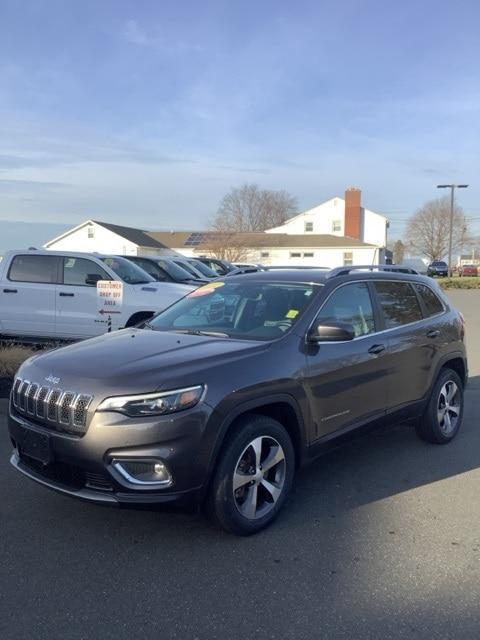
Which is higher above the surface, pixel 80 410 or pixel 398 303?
pixel 398 303

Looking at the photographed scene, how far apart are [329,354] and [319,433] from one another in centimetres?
58

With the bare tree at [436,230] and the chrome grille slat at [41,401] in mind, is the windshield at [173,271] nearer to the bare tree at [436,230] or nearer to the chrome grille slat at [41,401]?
the chrome grille slat at [41,401]

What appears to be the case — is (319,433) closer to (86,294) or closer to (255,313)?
(255,313)

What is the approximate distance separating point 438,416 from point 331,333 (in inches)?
86.9

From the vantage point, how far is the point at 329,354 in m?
4.40

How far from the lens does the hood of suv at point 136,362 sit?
138 inches

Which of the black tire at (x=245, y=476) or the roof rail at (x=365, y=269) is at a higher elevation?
the roof rail at (x=365, y=269)

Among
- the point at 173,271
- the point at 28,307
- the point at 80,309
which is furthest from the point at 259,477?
the point at 173,271

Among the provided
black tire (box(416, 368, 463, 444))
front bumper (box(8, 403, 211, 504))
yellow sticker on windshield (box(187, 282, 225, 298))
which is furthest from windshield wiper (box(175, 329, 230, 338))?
black tire (box(416, 368, 463, 444))

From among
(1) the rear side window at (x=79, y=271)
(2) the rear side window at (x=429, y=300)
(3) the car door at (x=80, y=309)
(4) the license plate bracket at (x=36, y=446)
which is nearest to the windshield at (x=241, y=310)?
(4) the license plate bracket at (x=36, y=446)

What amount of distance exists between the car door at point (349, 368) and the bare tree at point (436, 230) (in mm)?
77895

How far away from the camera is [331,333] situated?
4184 mm

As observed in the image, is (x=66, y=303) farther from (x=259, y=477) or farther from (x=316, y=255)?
(x=316, y=255)

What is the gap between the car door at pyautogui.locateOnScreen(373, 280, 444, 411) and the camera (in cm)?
513
